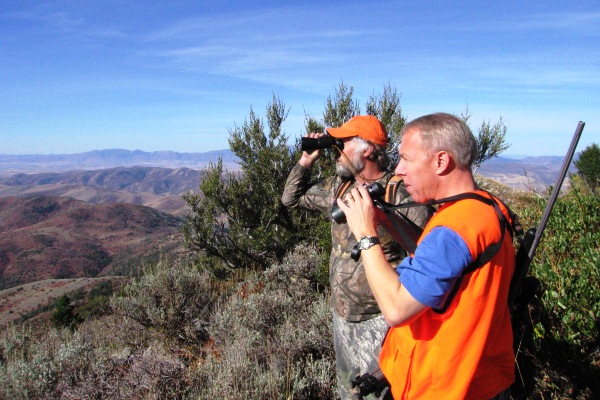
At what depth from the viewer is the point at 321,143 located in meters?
2.64

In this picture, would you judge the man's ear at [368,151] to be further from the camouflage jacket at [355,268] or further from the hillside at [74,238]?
the hillside at [74,238]

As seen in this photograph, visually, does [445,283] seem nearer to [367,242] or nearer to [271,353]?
[367,242]

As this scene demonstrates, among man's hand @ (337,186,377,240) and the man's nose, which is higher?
the man's nose

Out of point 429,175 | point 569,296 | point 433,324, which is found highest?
point 429,175

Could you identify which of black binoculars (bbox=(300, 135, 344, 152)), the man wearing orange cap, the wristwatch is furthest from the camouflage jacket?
the wristwatch

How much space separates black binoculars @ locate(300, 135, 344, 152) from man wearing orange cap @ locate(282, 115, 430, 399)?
0.03m

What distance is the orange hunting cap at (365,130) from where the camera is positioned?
2510 millimetres

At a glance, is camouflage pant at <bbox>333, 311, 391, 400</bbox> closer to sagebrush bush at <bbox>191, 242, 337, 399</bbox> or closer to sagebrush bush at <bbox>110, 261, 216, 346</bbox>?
sagebrush bush at <bbox>191, 242, 337, 399</bbox>

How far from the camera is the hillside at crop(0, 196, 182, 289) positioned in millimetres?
81938

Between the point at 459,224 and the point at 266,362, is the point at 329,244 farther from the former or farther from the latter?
the point at 459,224

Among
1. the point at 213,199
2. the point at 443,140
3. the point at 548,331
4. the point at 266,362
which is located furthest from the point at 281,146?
the point at 443,140

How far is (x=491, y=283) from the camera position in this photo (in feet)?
4.14

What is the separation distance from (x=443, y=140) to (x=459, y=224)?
1.07 feet

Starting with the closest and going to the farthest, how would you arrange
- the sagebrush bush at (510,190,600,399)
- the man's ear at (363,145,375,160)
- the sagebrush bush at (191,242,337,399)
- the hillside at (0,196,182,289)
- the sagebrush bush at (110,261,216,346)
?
1. the sagebrush bush at (510,190,600,399)
2. the man's ear at (363,145,375,160)
3. the sagebrush bush at (191,242,337,399)
4. the sagebrush bush at (110,261,216,346)
5. the hillside at (0,196,182,289)
